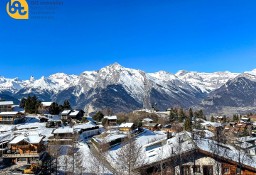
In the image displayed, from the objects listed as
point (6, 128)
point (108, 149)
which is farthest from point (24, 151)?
point (6, 128)

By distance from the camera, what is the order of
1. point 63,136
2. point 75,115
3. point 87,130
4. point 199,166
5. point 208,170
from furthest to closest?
point 75,115, point 87,130, point 63,136, point 208,170, point 199,166

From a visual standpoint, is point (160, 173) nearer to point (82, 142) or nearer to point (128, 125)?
point (82, 142)

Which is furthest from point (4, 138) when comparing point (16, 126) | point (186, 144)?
point (186, 144)

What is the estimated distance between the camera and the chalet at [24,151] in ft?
280

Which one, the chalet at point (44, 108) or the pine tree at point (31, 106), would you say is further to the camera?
the chalet at point (44, 108)

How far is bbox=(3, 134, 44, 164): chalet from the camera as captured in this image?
85250mm

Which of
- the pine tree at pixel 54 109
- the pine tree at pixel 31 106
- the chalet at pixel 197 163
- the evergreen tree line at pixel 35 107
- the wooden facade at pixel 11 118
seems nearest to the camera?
the chalet at pixel 197 163

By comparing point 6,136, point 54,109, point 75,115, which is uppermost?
point 54,109

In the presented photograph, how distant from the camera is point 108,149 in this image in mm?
99375

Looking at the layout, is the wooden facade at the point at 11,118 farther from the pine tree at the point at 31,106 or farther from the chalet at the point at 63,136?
the chalet at the point at 63,136

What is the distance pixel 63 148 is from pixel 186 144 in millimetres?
51060

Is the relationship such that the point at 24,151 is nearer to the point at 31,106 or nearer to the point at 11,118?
the point at 11,118

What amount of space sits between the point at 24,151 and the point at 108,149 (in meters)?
24.8

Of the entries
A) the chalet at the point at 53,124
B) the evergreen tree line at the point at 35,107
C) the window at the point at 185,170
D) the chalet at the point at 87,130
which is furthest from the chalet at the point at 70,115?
the window at the point at 185,170
